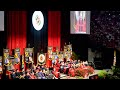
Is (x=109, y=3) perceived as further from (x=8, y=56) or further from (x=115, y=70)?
(x=8, y=56)

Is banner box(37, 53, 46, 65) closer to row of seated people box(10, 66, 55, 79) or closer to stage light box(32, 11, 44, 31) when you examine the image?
row of seated people box(10, 66, 55, 79)

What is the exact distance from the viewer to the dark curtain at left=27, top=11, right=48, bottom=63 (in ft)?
20.1

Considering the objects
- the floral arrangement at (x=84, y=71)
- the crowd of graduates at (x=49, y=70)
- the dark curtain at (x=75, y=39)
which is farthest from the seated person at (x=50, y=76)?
the dark curtain at (x=75, y=39)

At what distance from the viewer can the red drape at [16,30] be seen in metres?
5.64

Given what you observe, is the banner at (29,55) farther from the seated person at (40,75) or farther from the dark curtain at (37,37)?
the seated person at (40,75)

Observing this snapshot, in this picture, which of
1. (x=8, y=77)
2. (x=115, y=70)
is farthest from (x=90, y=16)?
(x=8, y=77)

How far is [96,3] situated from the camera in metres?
4.86

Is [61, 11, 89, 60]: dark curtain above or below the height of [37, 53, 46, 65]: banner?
above

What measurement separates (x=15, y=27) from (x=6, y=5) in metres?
1.13

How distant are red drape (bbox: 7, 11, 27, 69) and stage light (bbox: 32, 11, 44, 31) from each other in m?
0.20

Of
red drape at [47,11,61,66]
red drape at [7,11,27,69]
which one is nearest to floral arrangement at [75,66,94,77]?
red drape at [47,11,61,66]
